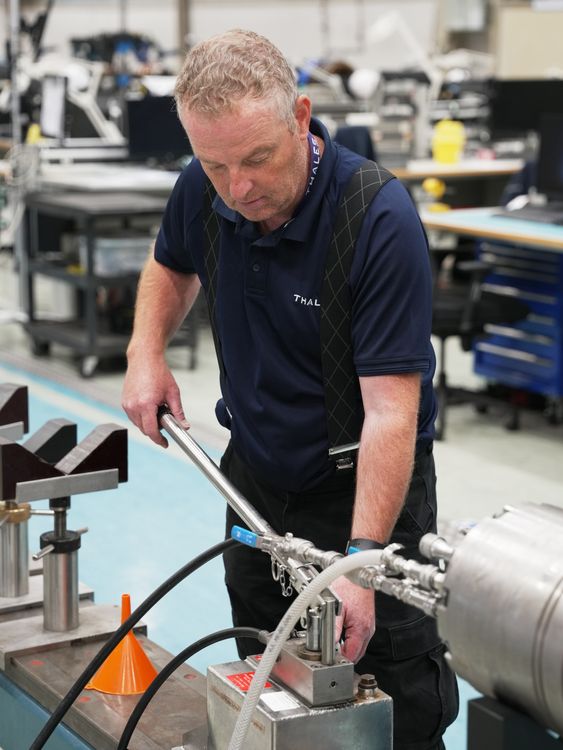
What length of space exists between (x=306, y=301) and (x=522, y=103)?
226 inches

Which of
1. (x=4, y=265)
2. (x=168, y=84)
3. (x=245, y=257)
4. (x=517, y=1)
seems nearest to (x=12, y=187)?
(x=168, y=84)

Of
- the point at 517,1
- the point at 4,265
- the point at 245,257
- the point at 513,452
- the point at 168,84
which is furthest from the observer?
the point at 517,1

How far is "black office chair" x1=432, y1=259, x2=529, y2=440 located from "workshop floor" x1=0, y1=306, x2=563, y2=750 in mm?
107

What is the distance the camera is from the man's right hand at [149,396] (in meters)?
1.62

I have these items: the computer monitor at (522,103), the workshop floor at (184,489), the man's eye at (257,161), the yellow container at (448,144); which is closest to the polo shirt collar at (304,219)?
the man's eye at (257,161)

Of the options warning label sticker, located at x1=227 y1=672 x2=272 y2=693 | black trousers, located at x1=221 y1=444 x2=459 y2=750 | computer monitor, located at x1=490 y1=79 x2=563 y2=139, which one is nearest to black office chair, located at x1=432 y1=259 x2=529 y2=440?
computer monitor, located at x1=490 y1=79 x2=563 y2=139

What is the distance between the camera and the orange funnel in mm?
1516

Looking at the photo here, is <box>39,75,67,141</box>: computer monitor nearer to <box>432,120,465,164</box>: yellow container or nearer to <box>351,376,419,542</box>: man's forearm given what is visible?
<box>432,120,465,164</box>: yellow container

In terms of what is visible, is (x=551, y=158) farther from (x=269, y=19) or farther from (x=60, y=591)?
(x=269, y=19)

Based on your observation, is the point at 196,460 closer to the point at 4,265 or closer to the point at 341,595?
the point at 341,595

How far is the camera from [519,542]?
862mm

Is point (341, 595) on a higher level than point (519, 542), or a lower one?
lower

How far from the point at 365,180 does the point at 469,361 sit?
421cm

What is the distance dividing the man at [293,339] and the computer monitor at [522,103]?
541cm
